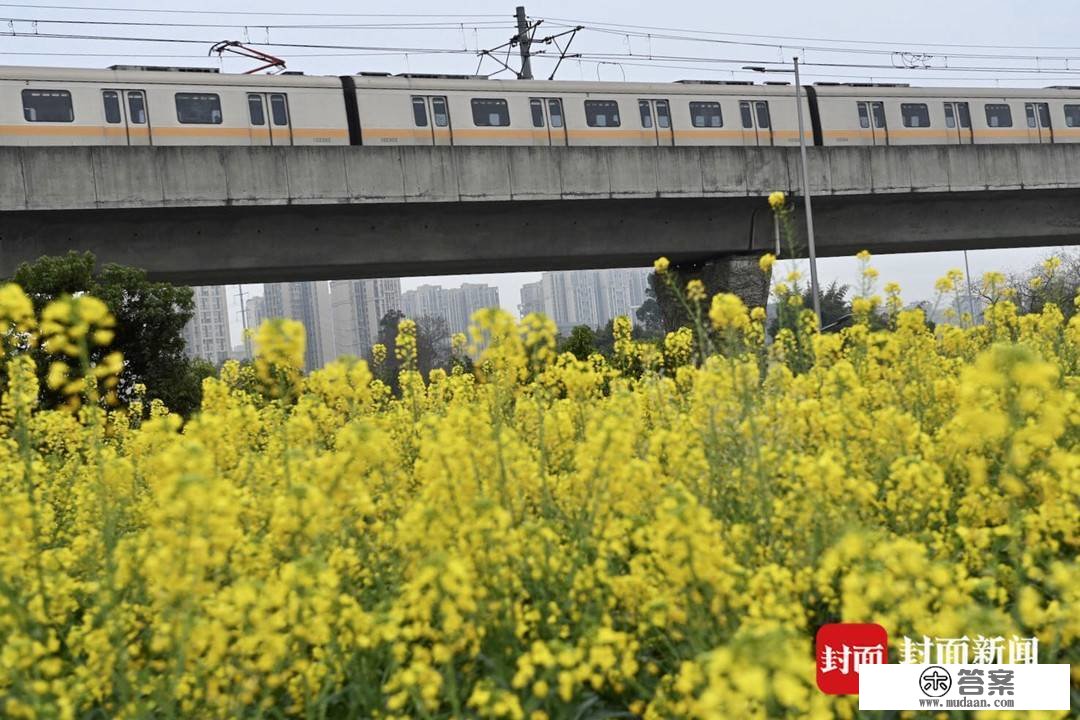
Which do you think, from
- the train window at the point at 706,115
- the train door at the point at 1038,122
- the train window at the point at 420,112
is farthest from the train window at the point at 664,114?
the train door at the point at 1038,122

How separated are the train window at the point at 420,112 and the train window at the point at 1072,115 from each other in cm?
1556

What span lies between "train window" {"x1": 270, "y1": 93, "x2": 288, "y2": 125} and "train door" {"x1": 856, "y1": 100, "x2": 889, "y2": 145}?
1255 cm

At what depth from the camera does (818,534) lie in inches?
124

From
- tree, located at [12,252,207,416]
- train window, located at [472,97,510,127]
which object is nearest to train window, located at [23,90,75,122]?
tree, located at [12,252,207,416]

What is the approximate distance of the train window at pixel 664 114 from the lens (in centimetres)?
1989

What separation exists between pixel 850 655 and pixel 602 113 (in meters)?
17.8

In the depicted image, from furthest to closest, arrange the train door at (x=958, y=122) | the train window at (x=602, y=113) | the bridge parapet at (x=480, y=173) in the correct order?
the train door at (x=958, y=122)
the train window at (x=602, y=113)
the bridge parapet at (x=480, y=173)

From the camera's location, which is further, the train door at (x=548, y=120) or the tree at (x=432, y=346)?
the tree at (x=432, y=346)

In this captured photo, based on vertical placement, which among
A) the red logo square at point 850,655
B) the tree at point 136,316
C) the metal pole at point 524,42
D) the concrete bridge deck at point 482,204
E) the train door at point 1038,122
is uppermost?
the metal pole at point 524,42

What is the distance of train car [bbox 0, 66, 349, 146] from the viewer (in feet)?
50.7

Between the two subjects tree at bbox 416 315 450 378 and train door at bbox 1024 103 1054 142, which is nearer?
train door at bbox 1024 103 1054 142

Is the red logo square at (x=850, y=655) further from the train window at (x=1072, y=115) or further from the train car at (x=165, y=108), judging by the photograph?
the train window at (x=1072, y=115)

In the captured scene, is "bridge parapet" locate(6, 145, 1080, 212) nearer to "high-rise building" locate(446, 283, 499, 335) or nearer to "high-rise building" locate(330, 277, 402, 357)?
"high-rise building" locate(330, 277, 402, 357)

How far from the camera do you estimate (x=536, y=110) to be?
1898cm
